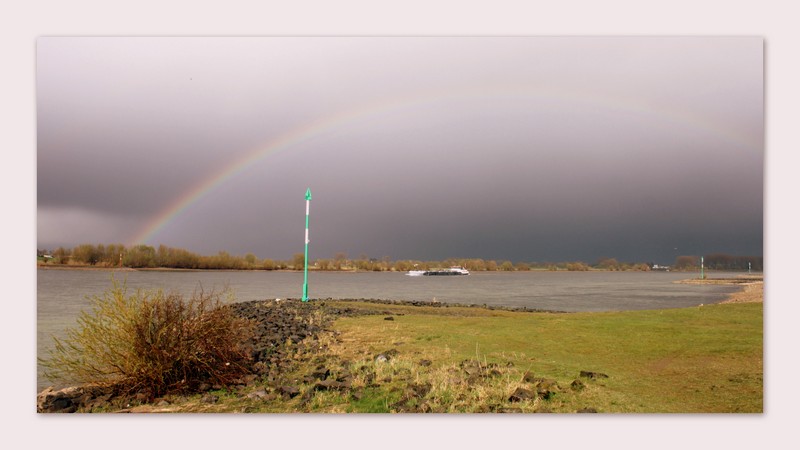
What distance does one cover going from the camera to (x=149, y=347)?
326 inches

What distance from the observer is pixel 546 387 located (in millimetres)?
8133

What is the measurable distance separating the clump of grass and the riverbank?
24 centimetres

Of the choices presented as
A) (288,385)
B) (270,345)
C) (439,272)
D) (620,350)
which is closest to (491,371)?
(288,385)

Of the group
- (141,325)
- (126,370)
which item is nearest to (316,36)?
(141,325)

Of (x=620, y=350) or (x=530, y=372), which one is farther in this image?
(x=620, y=350)

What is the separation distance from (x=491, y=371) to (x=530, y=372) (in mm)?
638

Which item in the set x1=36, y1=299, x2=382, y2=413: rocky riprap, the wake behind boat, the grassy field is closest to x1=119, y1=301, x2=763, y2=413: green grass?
the grassy field

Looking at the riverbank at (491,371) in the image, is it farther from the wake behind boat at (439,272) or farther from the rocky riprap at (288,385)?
the wake behind boat at (439,272)

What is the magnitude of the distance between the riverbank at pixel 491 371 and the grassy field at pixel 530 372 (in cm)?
2

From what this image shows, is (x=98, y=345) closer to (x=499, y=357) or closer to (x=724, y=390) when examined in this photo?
(x=499, y=357)

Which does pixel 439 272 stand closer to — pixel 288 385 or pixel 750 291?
pixel 750 291

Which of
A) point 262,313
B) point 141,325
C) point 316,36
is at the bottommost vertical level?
point 262,313

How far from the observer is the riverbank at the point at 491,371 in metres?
8.00

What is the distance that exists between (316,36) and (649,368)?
855cm
